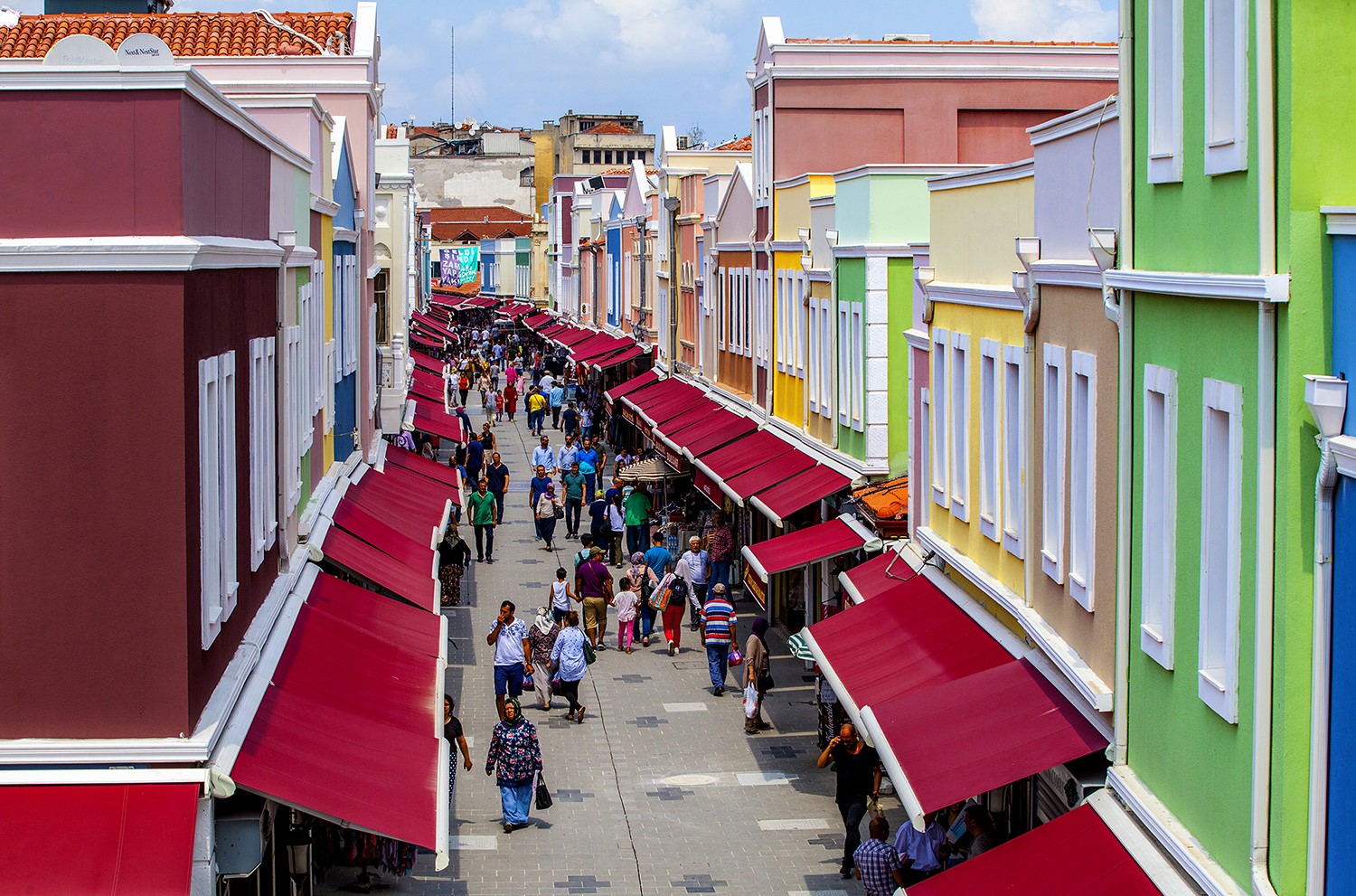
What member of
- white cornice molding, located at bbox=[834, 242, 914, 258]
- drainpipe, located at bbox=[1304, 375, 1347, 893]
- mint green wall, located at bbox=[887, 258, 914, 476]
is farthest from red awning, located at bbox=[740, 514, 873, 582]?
drainpipe, located at bbox=[1304, 375, 1347, 893]

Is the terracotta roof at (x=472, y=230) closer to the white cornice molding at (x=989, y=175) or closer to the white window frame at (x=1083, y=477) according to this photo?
the white cornice molding at (x=989, y=175)

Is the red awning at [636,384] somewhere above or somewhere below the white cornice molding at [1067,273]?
below

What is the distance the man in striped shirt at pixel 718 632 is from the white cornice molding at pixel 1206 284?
12.4 m

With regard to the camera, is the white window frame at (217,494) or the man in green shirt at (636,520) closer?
the white window frame at (217,494)

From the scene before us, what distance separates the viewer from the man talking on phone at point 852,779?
15.8 m

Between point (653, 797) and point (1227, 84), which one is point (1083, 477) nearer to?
point (1227, 84)

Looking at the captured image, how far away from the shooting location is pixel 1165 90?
9.70 m

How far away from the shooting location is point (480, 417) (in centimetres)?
5659

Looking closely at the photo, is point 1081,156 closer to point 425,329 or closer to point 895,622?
point 895,622

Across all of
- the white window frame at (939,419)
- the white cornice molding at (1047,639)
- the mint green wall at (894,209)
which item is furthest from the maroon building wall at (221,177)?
the mint green wall at (894,209)

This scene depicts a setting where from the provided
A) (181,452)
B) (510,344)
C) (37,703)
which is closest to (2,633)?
(37,703)

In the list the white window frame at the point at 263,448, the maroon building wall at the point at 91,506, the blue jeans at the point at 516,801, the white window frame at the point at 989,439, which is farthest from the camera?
the blue jeans at the point at 516,801

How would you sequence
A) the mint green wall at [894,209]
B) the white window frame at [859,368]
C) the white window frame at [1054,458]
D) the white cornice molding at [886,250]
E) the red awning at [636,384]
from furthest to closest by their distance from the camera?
1. the red awning at [636,384]
2. the white window frame at [859,368]
3. the mint green wall at [894,209]
4. the white cornice molding at [886,250]
5. the white window frame at [1054,458]

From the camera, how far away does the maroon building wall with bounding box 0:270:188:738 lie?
385 inches
